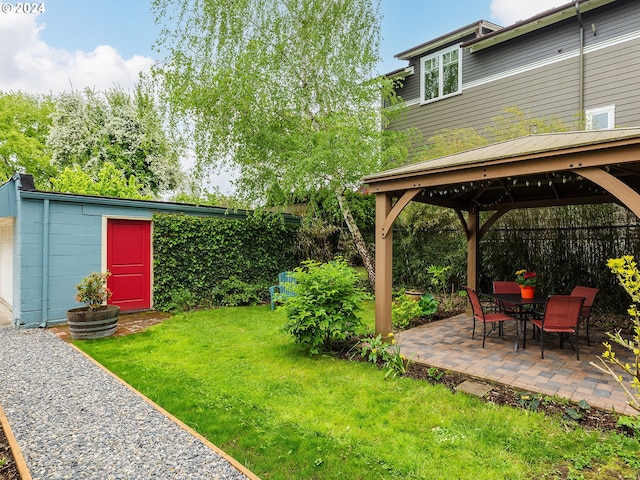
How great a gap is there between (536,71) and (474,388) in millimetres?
8726

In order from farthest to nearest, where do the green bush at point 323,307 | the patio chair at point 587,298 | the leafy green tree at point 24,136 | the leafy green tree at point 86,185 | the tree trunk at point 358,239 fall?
1. the leafy green tree at point 24,136
2. the leafy green tree at point 86,185
3. the tree trunk at point 358,239
4. the patio chair at point 587,298
5. the green bush at point 323,307

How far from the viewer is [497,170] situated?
13.3 ft

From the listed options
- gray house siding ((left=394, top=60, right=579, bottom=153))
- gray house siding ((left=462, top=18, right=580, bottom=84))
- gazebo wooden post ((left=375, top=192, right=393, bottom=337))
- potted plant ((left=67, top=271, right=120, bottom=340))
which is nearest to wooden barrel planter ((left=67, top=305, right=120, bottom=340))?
potted plant ((left=67, top=271, right=120, bottom=340))

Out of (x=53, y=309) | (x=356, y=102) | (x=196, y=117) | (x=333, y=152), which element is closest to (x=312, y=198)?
(x=333, y=152)

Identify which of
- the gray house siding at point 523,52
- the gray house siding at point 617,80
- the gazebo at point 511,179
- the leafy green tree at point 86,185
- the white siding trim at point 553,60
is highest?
the gray house siding at point 523,52

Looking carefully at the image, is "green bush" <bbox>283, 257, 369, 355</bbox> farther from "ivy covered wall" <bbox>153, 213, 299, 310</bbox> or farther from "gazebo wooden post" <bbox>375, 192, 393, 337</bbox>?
"ivy covered wall" <bbox>153, 213, 299, 310</bbox>

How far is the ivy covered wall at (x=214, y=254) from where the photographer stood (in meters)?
8.03

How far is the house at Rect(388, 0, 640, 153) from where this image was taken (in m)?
7.71

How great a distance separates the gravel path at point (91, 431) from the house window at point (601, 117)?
9.74m

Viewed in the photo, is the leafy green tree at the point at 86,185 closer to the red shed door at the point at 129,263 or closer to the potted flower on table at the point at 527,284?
the red shed door at the point at 129,263

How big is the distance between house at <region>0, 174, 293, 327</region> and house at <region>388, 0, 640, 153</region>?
8.04m

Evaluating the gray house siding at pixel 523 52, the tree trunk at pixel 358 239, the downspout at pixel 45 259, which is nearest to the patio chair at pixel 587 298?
the tree trunk at pixel 358 239

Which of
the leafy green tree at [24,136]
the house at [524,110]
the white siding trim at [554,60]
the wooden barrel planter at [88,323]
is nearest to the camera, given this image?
the house at [524,110]

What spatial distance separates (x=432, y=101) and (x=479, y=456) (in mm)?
10304
